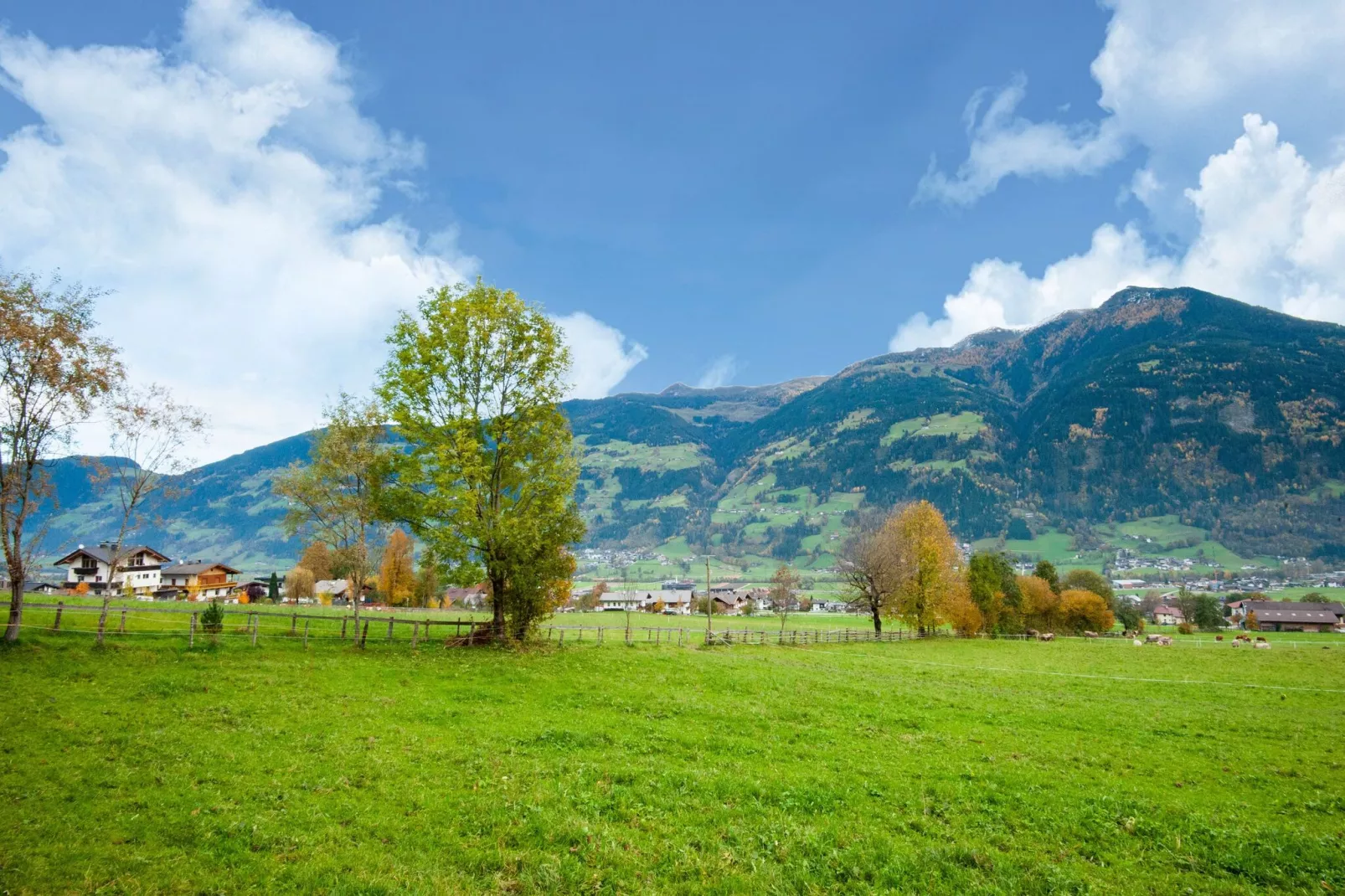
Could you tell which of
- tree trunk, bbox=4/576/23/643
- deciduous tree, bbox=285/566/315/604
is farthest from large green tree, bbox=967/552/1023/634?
deciduous tree, bbox=285/566/315/604

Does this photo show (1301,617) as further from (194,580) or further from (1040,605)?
(194,580)

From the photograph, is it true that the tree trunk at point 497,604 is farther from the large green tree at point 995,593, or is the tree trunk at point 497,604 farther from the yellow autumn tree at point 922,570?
the large green tree at point 995,593

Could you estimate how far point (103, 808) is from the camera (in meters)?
10.7

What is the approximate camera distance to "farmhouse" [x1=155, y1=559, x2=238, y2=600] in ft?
362

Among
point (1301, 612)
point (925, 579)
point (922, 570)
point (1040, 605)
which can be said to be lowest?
point (1301, 612)

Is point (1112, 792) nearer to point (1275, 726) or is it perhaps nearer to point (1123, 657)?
point (1275, 726)

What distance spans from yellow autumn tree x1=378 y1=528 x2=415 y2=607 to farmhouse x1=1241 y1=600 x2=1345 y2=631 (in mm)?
176033

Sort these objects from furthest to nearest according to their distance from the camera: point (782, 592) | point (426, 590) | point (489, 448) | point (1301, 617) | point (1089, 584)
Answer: point (1301, 617)
point (782, 592)
point (1089, 584)
point (426, 590)
point (489, 448)

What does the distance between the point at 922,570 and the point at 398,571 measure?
78892mm

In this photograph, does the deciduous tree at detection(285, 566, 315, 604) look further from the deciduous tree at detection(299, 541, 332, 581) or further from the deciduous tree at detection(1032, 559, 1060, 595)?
the deciduous tree at detection(1032, 559, 1060, 595)

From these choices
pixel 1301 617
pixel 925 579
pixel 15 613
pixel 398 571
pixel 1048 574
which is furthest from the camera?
pixel 1301 617

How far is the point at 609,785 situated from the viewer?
12.9 meters

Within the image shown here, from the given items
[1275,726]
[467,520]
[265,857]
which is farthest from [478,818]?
[1275,726]

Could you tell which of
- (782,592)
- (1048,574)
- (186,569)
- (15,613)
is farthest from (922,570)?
(186,569)
